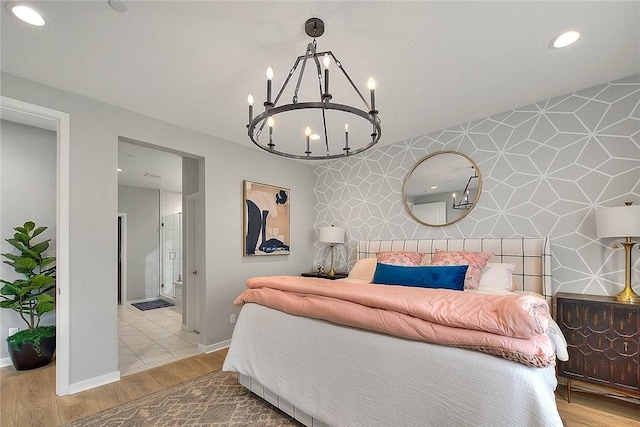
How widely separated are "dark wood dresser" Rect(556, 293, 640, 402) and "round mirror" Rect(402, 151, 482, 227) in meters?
1.29

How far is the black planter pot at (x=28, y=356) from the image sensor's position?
2900mm

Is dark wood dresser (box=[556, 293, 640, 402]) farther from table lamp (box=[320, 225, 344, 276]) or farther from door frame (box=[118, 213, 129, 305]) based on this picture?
door frame (box=[118, 213, 129, 305])

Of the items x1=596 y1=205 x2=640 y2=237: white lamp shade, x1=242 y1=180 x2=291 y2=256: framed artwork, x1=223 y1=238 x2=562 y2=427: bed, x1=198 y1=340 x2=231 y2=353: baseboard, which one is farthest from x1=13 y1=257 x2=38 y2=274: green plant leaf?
x1=596 y1=205 x2=640 y2=237: white lamp shade

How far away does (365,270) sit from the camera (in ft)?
12.2

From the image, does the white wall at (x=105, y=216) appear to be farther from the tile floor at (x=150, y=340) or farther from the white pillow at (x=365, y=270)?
the white pillow at (x=365, y=270)

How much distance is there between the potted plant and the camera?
293 cm

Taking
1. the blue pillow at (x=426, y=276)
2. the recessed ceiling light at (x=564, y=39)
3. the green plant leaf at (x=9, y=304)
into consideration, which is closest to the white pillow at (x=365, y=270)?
the blue pillow at (x=426, y=276)

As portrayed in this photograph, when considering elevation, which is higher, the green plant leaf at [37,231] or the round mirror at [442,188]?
the round mirror at [442,188]

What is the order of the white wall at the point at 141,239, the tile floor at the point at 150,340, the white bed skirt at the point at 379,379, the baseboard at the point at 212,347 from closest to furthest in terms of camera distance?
the white bed skirt at the point at 379,379, the tile floor at the point at 150,340, the baseboard at the point at 212,347, the white wall at the point at 141,239

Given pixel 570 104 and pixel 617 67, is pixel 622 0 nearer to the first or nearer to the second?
pixel 617 67

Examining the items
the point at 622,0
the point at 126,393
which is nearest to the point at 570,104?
the point at 622,0

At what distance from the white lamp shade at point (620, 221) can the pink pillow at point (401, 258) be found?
1598 millimetres

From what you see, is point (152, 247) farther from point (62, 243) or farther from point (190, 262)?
point (62, 243)

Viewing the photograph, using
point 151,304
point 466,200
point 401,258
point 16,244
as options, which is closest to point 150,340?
point 16,244
